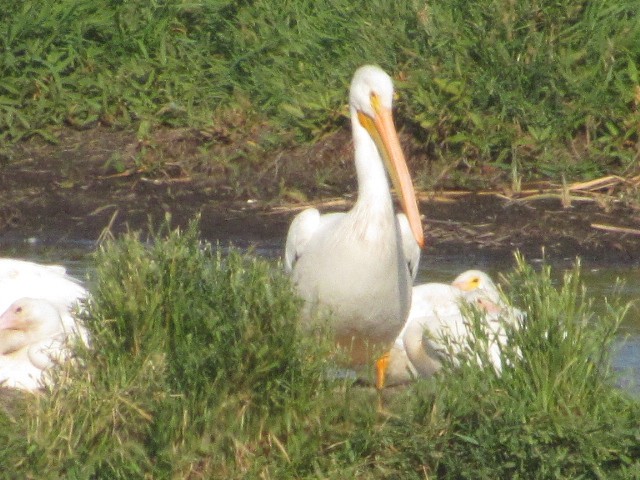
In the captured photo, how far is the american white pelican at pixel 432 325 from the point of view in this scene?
5238 mm

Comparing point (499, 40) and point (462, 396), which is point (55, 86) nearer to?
point (499, 40)

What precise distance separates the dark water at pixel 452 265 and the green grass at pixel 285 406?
100 inches

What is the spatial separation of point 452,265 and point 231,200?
183 cm

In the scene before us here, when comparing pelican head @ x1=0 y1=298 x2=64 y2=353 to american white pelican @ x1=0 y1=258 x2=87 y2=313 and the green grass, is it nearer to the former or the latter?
american white pelican @ x1=0 y1=258 x2=87 y2=313

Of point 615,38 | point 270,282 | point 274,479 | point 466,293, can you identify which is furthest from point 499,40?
point 274,479

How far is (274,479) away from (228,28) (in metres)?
7.00

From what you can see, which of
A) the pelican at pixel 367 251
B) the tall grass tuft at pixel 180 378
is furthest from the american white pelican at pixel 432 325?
the tall grass tuft at pixel 180 378

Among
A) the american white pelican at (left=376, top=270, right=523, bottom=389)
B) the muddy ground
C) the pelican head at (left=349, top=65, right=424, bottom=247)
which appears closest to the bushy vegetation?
the muddy ground

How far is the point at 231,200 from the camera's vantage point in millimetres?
9523

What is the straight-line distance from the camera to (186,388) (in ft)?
14.2

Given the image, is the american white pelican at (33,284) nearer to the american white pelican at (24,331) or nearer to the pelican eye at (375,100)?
the american white pelican at (24,331)

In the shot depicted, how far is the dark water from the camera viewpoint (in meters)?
7.44

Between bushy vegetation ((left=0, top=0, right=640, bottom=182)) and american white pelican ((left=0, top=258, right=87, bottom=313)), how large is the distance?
325 centimetres

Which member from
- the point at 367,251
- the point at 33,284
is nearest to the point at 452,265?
the point at 33,284
